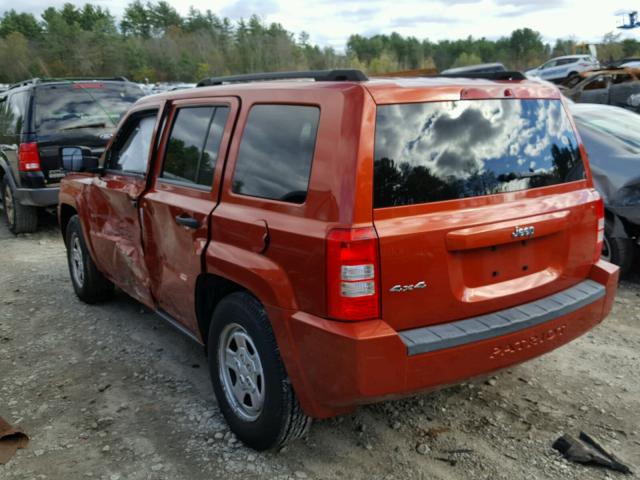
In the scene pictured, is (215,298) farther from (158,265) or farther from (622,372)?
(622,372)

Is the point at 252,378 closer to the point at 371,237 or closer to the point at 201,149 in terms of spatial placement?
the point at 371,237

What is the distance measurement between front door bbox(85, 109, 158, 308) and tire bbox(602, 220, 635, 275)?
393 cm

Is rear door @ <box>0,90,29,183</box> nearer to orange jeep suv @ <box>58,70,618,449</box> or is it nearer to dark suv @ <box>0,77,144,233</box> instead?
dark suv @ <box>0,77,144,233</box>

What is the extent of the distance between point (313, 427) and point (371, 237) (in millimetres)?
1411

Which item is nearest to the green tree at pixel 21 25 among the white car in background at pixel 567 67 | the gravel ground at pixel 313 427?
the white car in background at pixel 567 67

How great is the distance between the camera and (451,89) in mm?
2740

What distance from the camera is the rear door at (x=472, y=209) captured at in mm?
2549

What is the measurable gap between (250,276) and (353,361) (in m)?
0.69

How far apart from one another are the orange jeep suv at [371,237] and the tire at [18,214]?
5923mm

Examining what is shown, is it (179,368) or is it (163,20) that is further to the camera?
(163,20)

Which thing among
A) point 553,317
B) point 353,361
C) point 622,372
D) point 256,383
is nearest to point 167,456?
point 256,383

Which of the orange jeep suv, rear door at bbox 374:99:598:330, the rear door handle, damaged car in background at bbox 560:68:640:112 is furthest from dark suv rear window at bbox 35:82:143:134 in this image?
damaged car in background at bbox 560:68:640:112

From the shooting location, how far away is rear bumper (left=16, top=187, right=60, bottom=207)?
803 cm

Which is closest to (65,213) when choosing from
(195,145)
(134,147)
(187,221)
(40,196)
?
(134,147)
